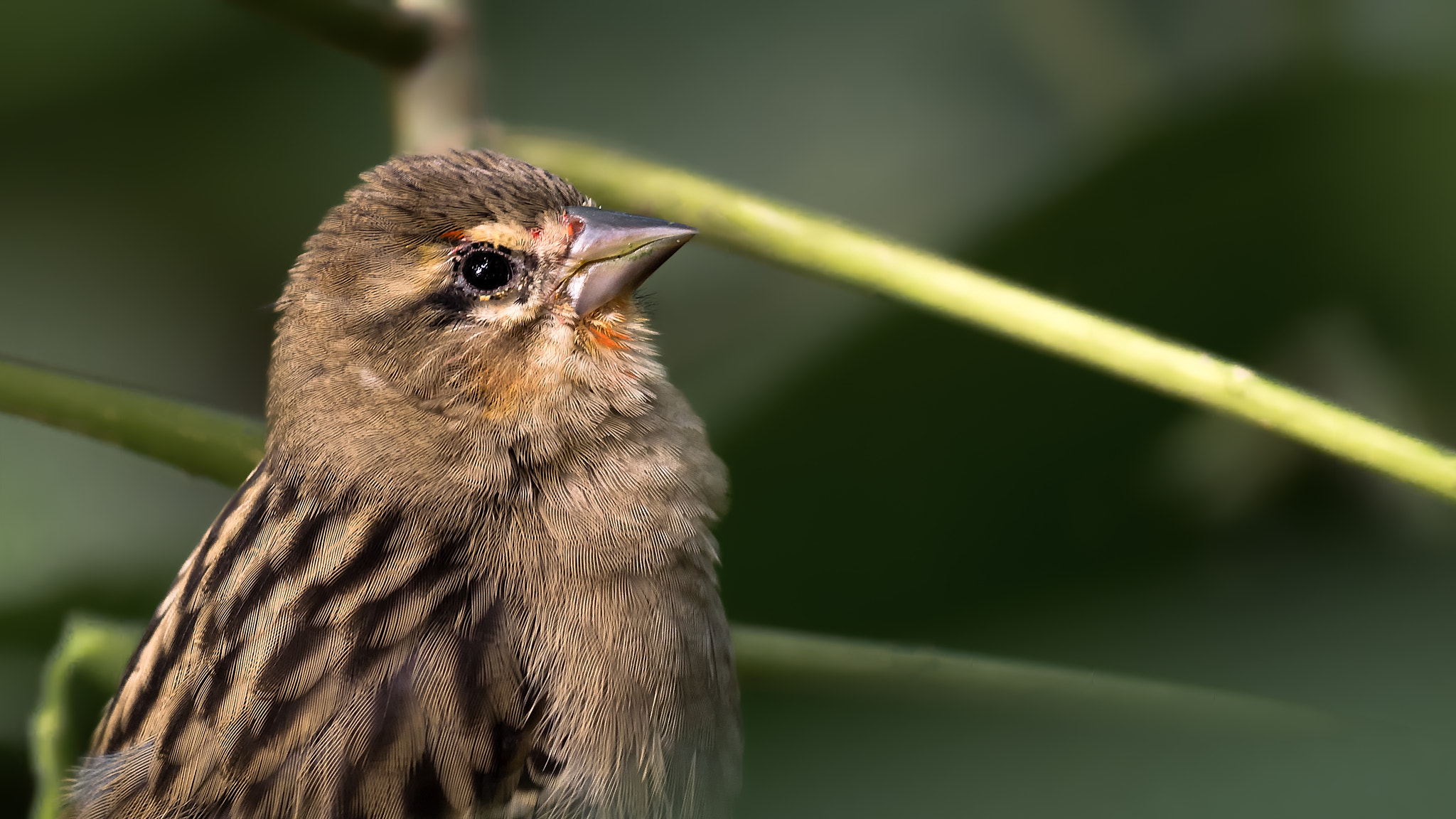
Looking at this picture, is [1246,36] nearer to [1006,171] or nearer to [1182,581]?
[1006,171]

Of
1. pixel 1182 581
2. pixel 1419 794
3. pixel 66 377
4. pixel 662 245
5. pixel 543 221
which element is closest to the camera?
pixel 1419 794

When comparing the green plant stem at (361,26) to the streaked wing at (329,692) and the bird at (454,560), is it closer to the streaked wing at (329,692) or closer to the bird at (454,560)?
the bird at (454,560)

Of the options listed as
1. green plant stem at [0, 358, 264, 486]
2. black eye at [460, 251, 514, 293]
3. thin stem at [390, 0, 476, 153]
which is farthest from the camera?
black eye at [460, 251, 514, 293]

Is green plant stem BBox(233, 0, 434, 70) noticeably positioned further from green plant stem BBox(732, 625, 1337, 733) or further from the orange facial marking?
green plant stem BBox(732, 625, 1337, 733)

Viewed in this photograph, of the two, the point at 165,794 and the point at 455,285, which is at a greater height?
the point at 455,285

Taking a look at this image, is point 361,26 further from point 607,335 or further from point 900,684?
point 900,684

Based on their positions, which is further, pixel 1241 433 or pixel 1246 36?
pixel 1241 433

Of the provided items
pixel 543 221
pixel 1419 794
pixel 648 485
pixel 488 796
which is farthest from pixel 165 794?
pixel 1419 794

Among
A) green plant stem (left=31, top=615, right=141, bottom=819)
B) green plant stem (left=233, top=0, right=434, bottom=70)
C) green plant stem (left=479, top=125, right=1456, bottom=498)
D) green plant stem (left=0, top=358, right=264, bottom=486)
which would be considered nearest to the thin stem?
green plant stem (left=233, top=0, right=434, bottom=70)
